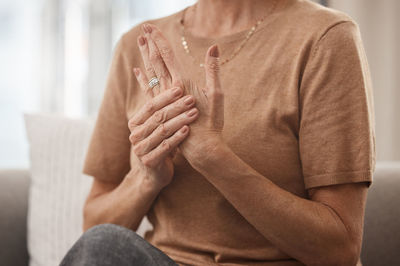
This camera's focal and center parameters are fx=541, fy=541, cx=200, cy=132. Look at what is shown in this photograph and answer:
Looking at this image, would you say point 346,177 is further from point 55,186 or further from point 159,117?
point 55,186

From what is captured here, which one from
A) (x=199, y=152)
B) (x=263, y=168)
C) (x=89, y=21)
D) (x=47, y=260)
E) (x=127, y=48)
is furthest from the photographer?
(x=89, y=21)

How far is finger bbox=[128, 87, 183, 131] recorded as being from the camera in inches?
33.5

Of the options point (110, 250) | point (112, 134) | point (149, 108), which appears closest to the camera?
point (110, 250)

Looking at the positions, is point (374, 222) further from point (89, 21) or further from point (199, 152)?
point (89, 21)

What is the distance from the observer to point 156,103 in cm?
87

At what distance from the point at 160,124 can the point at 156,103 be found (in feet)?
0.11

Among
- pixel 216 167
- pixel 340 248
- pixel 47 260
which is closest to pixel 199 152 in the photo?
pixel 216 167

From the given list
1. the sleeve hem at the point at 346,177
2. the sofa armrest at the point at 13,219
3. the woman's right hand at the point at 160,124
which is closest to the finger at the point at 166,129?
the woman's right hand at the point at 160,124

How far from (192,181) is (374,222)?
513 millimetres

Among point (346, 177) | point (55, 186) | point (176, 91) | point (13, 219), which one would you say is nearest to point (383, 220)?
point (346, 177)

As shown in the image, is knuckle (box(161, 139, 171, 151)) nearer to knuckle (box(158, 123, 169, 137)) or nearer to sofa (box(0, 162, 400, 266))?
knuckle (box(158, 123, 169, 137))

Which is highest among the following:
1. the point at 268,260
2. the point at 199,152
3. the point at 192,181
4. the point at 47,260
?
the point at 199,152

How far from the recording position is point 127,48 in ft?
3.80

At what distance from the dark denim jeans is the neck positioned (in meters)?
0.46
